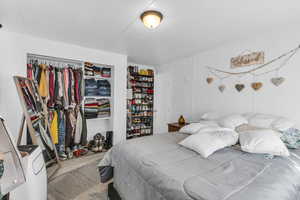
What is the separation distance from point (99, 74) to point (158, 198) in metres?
2.84

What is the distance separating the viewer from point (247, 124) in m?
1.83

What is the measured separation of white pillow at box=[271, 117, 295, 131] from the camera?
1.63 m

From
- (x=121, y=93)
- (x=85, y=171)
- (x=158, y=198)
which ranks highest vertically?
(x=121, y=93)

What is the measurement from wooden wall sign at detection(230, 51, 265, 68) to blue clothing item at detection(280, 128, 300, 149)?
103 centimetres

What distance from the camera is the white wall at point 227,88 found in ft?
5.99

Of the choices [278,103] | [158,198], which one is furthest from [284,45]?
[158,198]

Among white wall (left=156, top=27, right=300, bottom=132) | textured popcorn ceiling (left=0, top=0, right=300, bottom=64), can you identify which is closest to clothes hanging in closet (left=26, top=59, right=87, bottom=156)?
textured popcorn ceiling (left=0, top=0, right=300, bottom=64)

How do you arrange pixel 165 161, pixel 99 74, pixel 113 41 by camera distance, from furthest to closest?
pixel 99 74 → pixel 113 41 → pixel 165 161

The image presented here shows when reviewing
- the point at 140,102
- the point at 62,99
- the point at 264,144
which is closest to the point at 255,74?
the point at 264,144

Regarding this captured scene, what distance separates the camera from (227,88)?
2.48 meters

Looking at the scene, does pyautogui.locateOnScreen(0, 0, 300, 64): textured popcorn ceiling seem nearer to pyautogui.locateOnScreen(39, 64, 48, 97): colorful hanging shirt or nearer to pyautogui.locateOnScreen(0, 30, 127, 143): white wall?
pyautogui.locateOnScreen(0, 30, 127, 143): white wall

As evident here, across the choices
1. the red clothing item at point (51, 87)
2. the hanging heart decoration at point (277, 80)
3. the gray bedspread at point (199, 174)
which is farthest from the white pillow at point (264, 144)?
the red clothing item at point (51, 87)

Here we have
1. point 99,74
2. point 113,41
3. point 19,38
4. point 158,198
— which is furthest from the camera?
point 99,74

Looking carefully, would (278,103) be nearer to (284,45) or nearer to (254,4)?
(284,45)
